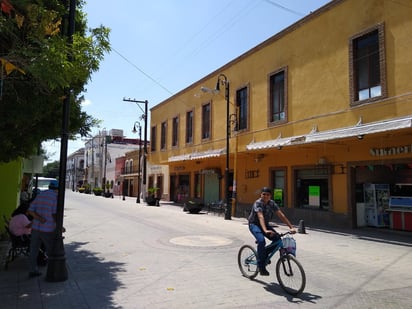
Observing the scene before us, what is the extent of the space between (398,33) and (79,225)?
1432 cm

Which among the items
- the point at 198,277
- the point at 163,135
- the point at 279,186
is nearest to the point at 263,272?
the point at 198,277

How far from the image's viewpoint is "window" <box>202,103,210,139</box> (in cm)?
2839

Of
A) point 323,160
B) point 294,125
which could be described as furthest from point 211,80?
point 323,160

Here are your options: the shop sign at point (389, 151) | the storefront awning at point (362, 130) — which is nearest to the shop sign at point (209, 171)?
the storefront awning at point (362, 130)

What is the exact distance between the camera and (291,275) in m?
6.37

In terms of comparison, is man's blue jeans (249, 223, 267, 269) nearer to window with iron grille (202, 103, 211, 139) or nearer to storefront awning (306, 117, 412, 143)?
storefront awning (306, 117, 412, 143)

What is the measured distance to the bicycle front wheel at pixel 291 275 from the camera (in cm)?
617

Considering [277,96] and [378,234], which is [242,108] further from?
[378,234]

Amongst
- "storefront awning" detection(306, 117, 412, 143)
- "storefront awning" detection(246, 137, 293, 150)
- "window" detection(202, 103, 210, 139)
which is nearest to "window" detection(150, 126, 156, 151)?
"window" detection(202, 103, 210, 139)

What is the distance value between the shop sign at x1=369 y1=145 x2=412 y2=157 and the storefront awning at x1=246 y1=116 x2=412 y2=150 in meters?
→ 1.34

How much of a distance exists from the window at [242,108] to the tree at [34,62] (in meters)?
16.2

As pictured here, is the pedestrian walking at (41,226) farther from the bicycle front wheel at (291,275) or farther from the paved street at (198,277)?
the bicycle front wheel at (291,275)

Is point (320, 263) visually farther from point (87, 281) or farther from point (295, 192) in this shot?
point (295, 192)

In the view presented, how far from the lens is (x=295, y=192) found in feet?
64.7
